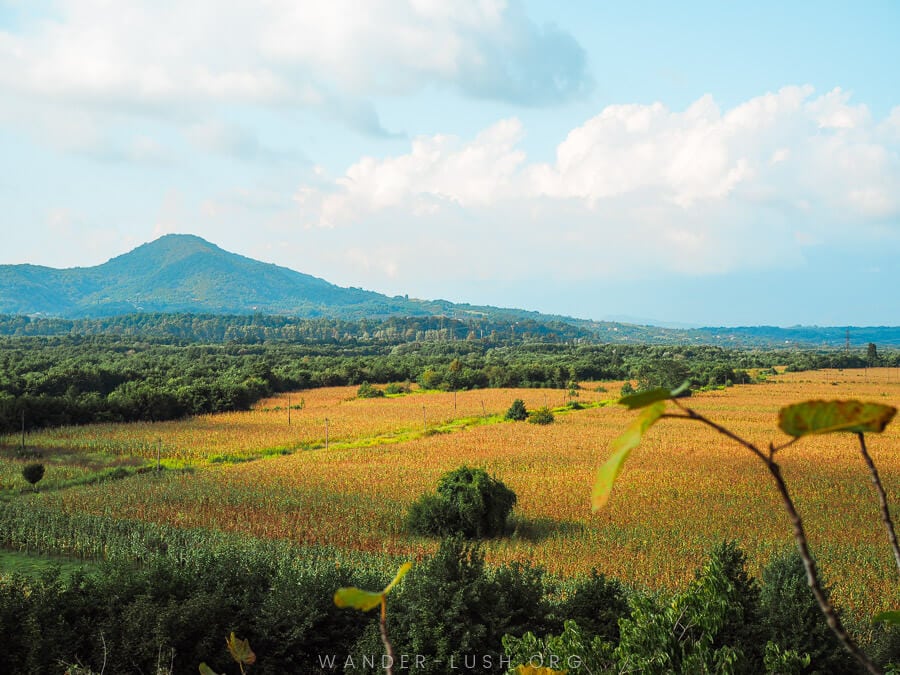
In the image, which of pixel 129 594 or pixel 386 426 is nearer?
pixel 129 594

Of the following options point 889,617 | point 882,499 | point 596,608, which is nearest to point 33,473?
point 596,608

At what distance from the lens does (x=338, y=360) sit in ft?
273

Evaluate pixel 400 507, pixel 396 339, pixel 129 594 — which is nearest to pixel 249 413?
pixel 400 507

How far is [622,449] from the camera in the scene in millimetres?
770

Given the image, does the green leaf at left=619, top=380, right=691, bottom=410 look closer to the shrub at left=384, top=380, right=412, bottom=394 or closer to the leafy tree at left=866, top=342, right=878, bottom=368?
the shrub at left=384, top=380, right=412, bottom=394

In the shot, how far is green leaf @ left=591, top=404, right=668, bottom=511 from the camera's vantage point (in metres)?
0.77

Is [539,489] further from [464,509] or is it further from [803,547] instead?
[803,547]

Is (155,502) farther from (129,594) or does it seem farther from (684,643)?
(684,643)

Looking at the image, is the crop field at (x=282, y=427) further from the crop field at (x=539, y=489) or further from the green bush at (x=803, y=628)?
the green bush at (x=803, y=628)

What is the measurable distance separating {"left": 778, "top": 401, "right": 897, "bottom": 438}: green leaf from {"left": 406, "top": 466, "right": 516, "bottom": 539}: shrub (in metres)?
15.6

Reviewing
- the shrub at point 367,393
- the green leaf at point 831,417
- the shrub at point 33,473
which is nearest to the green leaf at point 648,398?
the green leaf at point 831,417

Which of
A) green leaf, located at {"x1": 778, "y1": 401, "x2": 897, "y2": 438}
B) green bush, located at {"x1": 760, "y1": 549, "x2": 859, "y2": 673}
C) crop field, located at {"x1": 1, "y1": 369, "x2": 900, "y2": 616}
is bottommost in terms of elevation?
crop field, located at {"x1": 1, "y1": 369, "x2": 900, "y2": 616}

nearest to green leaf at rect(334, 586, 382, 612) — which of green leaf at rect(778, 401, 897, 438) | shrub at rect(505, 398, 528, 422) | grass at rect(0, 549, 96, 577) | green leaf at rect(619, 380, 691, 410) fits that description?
green leaf at rect(619, 380, 691, 410)

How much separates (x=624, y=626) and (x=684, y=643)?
22.6 inches
